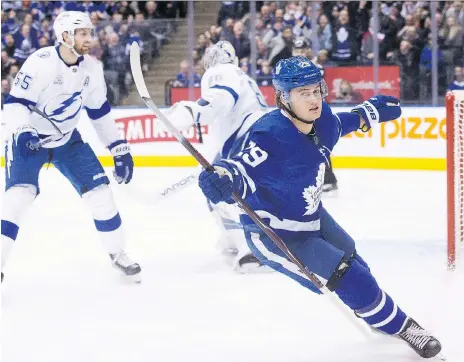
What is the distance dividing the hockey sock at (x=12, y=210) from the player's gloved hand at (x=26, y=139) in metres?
0.18

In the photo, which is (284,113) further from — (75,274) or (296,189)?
(75,274)

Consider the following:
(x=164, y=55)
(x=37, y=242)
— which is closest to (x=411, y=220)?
(x=37, y=242)

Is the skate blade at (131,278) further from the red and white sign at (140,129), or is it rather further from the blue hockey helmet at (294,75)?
A: the red and white sign at (140,129)

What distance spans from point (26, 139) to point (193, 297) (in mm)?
929

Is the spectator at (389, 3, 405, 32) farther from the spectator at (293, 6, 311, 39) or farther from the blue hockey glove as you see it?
the blue hockey glove

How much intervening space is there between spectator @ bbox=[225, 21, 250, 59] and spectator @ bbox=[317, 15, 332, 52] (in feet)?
2.25

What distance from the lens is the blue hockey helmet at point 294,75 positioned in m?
2.64

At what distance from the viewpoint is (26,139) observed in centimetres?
358

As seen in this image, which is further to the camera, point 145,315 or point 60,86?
point 60,86

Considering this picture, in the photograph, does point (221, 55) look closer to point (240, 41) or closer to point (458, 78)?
point (458, 78)

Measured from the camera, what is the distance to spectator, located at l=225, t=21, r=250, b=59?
8297mm

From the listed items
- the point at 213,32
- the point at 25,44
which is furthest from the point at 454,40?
the point at 25,44

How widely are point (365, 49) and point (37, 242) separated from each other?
13.4 feet

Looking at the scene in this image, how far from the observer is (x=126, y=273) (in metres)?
3.96
